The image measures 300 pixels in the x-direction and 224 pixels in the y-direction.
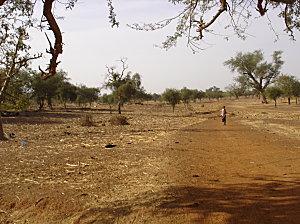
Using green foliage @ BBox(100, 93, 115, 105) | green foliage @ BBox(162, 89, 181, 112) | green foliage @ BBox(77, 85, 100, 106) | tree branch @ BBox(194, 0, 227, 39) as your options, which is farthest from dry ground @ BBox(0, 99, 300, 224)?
green foliage @ BBox(77, 85, 100, 106)

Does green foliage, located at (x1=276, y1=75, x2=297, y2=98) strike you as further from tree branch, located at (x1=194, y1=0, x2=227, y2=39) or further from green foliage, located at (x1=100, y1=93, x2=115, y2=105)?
tree branch, located at (x1=194, y1=0, x2=227, y2=39)

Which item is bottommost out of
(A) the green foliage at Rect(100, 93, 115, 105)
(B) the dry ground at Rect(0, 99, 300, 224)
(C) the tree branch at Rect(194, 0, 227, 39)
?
(B) the dry ground at Rect(0, 99, 300, 224)

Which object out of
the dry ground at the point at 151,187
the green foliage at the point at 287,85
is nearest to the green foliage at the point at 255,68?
the green foliage at the point at 287,85

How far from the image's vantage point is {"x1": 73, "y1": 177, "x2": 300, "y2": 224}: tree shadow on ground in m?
7.45

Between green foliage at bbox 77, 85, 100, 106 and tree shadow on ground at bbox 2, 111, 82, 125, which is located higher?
green foliage at bbox 77, 85, 100, 106

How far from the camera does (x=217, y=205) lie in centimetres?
816

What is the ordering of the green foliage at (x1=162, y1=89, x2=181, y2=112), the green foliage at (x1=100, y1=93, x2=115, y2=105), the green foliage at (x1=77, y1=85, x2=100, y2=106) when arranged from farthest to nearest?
1. the green foliage at (x1=77, y1=85, x2=100, y2=106)
2. the green foliage at (x1=100, y1=93, x2=115, y2=105)
3. the green foliage at (x1=162, y1=89, x2=181, y2=112)

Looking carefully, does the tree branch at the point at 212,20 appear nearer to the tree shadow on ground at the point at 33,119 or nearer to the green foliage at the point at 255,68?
the tree shadow on ground at the point at 33,119

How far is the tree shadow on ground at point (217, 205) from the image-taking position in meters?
7.45

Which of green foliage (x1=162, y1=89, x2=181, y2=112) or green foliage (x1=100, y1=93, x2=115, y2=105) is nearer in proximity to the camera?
green foliage (x1=162, y1=89, x2=181, y2=112)

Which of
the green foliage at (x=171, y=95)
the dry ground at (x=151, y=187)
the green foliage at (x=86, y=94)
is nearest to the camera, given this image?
the dry ground at (x=151, y=187)

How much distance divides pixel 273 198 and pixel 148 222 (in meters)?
2.72

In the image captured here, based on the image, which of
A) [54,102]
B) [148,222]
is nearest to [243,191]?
[148,222]

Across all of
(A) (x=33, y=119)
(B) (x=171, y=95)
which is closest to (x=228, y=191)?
(A) (x=33, y=119)
